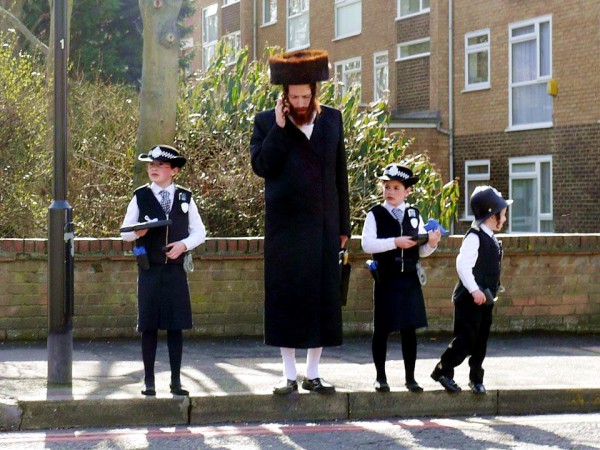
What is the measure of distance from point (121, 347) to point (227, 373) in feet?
6.59

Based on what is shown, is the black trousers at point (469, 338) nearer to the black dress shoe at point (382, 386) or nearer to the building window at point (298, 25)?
the black dress shoe at point (382, 386)

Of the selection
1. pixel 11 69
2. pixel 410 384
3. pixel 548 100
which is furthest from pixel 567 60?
pixel 410 384

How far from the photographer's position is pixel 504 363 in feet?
31.8

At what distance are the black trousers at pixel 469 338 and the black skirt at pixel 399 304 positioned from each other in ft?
0.79

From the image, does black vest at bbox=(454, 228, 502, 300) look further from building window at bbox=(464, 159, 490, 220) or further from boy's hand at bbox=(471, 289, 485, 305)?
building window at bbox=(464, 159, 490, 220)

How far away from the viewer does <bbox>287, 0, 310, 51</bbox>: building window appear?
1407 inches

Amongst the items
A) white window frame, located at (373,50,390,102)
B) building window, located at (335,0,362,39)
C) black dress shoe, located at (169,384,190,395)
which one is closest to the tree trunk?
black dress shoe, located at (169,384,190,395)

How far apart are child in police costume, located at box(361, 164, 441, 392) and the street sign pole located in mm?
2042

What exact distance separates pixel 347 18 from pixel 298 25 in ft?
9.06

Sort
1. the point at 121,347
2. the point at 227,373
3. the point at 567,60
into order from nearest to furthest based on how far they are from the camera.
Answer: the point at 227,373, the point at 121,347, the point at 567,60

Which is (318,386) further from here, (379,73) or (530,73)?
(379,73)

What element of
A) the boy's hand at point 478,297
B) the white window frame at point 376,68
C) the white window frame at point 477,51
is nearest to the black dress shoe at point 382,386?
the boy's hand at point 478,297

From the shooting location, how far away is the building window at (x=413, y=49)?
29.8 metres

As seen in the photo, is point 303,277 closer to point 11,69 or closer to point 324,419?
point 324,419
